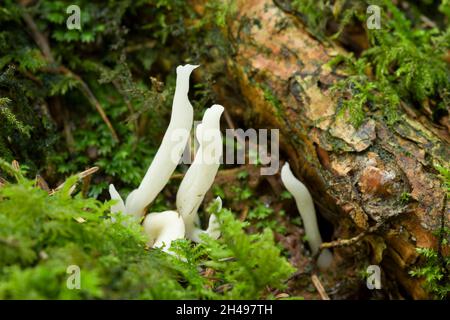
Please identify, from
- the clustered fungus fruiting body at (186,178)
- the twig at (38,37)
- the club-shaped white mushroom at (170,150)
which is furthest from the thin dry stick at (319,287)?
the twig at (38,37)

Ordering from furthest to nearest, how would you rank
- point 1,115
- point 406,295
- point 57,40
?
point 57,40
point 406,295
point 1,115

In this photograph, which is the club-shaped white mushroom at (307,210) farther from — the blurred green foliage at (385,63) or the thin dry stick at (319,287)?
the blurred green foliage at (385,63)

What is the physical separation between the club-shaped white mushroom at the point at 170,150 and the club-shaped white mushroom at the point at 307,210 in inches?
22.4

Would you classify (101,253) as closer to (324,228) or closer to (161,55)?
(324,228)

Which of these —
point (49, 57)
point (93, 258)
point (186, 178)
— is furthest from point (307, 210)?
point (49, 57)

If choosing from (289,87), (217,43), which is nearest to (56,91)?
(217,43)

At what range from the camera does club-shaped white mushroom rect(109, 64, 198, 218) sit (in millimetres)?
2158

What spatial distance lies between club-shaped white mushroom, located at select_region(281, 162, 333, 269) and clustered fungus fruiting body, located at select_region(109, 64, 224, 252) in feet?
1.55

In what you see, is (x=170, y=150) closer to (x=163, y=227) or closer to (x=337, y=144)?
(x=163, y=227)

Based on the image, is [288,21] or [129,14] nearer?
[288,21]

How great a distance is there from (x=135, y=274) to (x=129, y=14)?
6.79 ft

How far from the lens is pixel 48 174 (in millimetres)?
2561

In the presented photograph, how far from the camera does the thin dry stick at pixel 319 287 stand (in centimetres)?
248

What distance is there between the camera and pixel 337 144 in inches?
91.9
